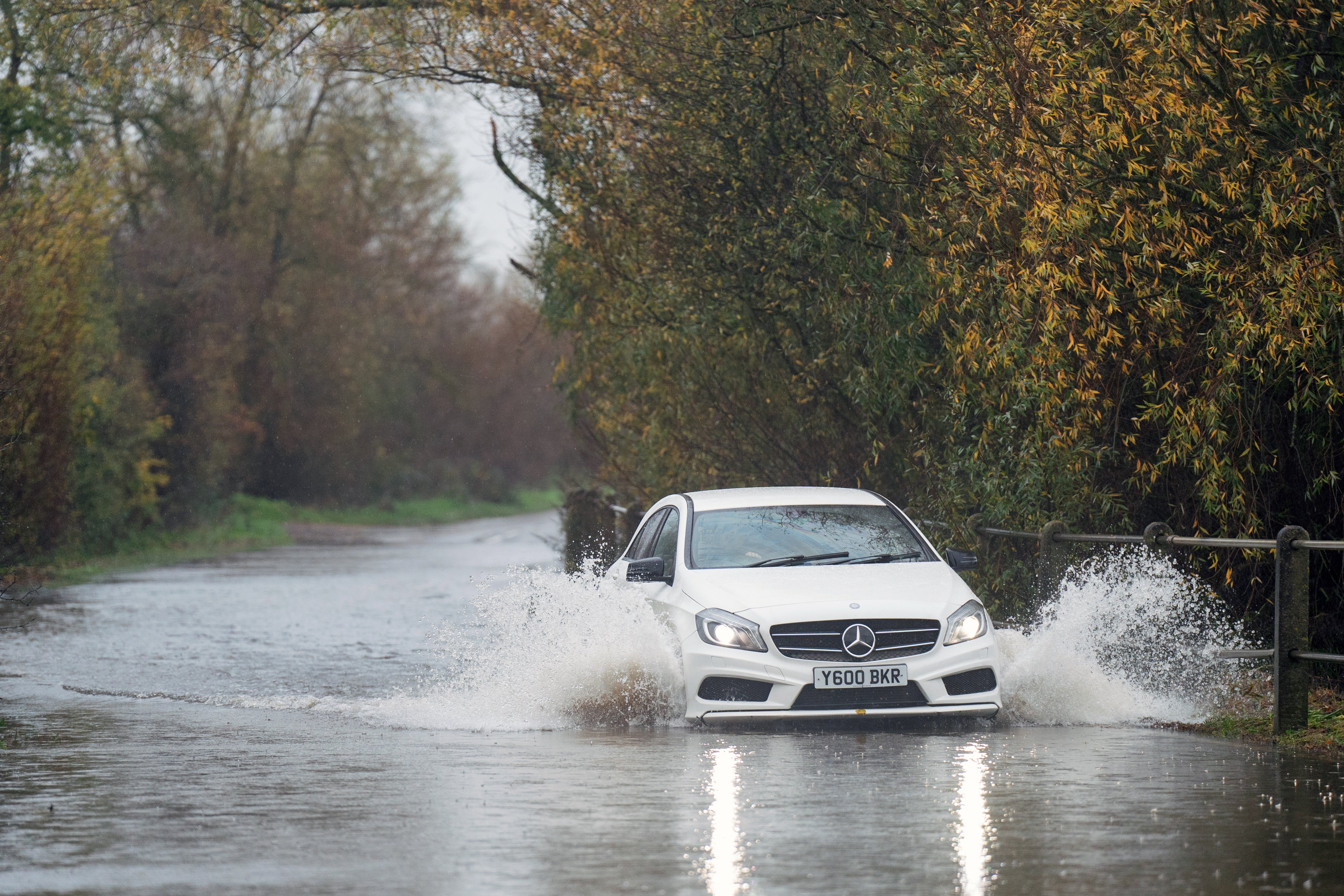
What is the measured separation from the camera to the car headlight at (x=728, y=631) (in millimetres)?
10898

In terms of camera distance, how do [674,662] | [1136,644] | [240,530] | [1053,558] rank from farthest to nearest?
[240,530]
[1053,558]
[1136,644]
[674,662]

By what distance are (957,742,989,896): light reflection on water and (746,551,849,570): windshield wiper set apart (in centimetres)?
220

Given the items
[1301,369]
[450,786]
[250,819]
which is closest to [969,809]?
[450,786]

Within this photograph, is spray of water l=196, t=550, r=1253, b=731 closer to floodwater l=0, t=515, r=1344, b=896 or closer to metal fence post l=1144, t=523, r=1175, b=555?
floodwater l=0, t=515, r=1344, b=896

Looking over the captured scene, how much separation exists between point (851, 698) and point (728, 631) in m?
0.83

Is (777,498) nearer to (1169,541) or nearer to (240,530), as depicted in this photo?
(1169,541)

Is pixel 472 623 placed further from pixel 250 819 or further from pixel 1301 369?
pixel 250 819

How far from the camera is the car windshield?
12167 mm

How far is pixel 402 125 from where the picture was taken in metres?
59.3

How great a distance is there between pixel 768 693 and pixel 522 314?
20.5 m

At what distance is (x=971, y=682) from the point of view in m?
11.0

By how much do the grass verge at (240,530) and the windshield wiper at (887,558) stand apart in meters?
7.38

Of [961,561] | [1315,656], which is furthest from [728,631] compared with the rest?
[1315,656]

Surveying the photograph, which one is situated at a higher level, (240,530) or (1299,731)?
(240,530)
